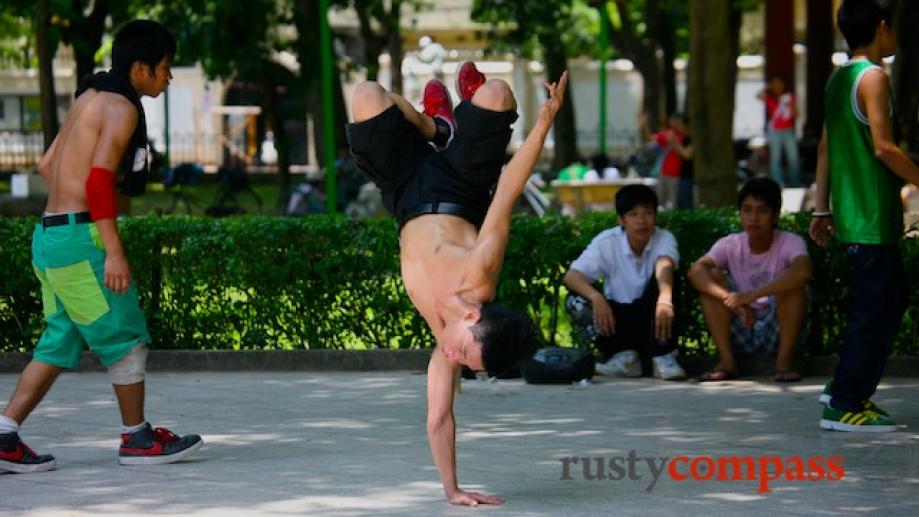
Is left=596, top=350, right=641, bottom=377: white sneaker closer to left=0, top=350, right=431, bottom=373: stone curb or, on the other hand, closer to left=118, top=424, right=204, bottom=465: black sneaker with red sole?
left=0, top=350, right=431, bottom=373: stone curb

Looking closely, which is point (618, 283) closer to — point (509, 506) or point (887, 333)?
point (887, 333)

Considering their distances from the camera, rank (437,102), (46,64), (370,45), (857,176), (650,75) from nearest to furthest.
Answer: (437,102)
(857,176)
(46,64)
(370,45)
(650,75)

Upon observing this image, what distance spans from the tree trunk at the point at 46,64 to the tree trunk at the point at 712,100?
641cm

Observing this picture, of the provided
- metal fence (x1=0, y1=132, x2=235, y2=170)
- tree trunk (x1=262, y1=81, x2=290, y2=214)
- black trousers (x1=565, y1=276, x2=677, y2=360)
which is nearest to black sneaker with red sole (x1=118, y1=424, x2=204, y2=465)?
black trousers (x1=565, y1=276, x2=677, y2=360)

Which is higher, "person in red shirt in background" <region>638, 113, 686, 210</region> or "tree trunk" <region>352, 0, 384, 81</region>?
"tree trunk" <region>352, 0, 384, 81</region>

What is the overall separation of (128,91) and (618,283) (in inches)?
144

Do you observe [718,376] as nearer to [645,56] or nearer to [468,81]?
[468,81]

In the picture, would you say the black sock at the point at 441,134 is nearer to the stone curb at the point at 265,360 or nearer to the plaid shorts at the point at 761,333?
the plaid shorts at the point at 761,333

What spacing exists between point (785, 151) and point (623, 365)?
615 inches

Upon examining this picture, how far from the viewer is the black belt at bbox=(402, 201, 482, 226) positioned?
6.07 meters

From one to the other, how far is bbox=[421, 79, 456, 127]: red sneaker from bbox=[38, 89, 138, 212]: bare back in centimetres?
131

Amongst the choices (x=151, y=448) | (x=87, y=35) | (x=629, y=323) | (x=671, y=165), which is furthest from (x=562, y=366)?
(x=87, y=35)

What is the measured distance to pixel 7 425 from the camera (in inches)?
275

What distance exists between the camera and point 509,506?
20.5ft
